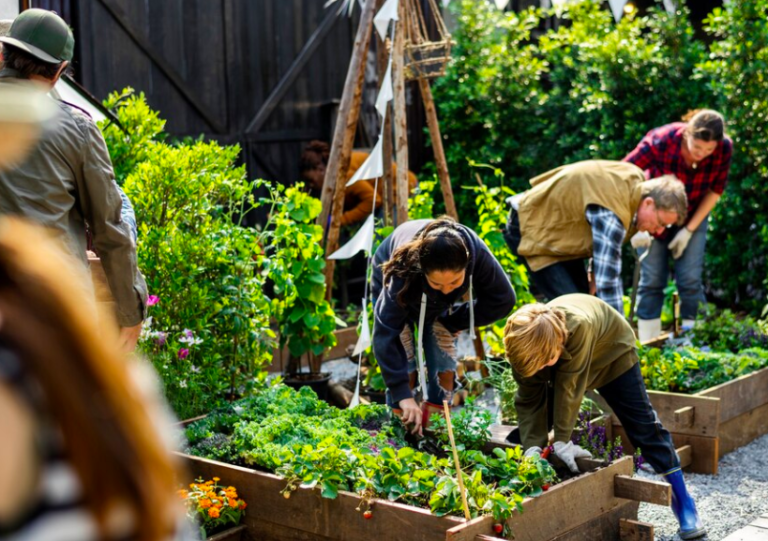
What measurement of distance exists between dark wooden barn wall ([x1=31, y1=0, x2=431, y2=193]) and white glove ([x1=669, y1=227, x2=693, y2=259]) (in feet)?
11.0

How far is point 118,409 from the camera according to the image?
73 cm

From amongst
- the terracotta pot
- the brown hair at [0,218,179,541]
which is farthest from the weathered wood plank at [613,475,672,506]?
the brown hair at [0,218,179,541]

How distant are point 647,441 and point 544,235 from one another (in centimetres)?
158

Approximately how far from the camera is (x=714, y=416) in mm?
4508

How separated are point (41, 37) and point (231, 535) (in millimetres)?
1805

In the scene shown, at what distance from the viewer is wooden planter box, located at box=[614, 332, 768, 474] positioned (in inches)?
178

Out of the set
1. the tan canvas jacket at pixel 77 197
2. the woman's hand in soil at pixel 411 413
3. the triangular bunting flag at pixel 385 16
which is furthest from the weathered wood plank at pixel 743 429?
the tan canvas jacket at pixel 77 197

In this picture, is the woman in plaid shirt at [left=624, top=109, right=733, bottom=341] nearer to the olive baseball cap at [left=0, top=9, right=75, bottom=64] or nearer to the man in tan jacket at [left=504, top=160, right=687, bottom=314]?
the man in tan jacket at [left=504, top=160, right=687, bottom=314]

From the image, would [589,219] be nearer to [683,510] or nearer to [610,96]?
[683,510]

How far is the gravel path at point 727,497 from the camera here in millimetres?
3885

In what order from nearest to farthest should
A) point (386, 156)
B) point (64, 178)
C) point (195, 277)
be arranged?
point (64, 178), point (195, 277), point (386, 156)

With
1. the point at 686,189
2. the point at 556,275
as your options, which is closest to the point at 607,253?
the point at 556,275

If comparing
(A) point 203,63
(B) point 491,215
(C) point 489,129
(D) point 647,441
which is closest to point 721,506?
(D) point 647,441

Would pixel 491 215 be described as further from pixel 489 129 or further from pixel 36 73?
pixel 489 129
